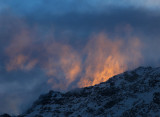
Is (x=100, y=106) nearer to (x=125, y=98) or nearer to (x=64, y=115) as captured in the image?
(x=125, y=98)

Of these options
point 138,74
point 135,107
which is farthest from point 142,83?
point 138,74

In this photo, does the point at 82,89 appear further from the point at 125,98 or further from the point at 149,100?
the point at 149,100

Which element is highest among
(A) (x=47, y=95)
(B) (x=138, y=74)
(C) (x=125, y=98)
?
(A) (x=47, y=95)

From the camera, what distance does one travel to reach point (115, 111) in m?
104

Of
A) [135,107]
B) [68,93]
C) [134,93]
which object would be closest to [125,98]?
[134,93]

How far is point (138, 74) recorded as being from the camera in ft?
523

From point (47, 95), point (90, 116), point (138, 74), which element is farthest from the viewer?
point (47, 95)

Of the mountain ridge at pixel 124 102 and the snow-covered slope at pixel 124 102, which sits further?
the mountain ridge at pixel 124 102

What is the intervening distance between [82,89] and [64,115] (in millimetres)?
61035

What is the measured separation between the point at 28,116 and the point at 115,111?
6496 centimetres

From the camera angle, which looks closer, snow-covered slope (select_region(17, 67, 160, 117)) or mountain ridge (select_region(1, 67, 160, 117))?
snow-covered slope (select_region(17, 67, 160, 117))

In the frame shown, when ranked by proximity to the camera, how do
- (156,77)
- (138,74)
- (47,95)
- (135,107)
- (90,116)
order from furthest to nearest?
(47,95), (138,74), (156,77), (90,116), (135,107)

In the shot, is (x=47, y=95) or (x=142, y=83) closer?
(x=142, y=83)

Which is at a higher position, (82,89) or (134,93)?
(82,89)
